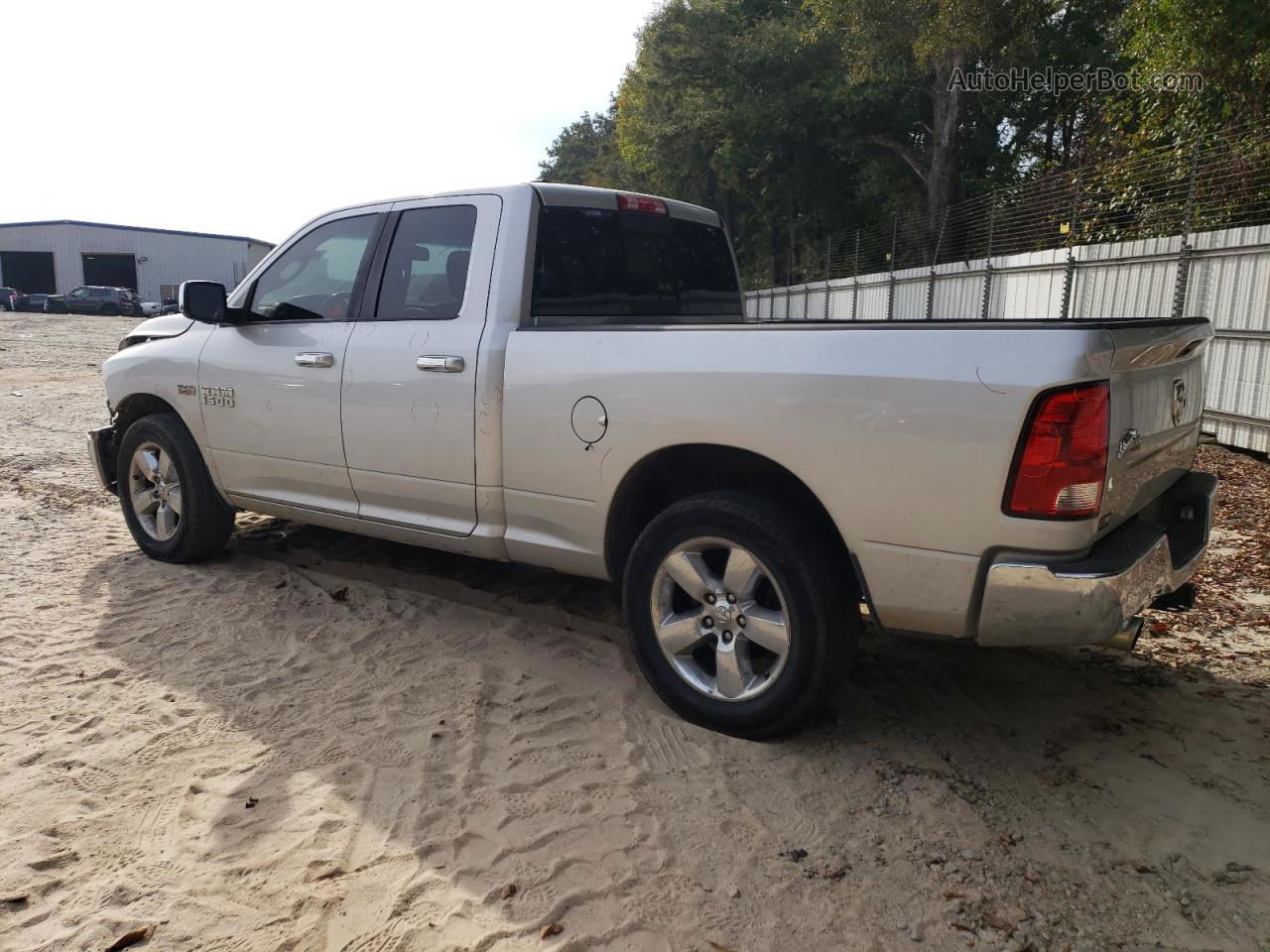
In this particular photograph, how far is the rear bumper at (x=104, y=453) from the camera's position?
5.74 metres

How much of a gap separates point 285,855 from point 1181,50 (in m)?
14.6

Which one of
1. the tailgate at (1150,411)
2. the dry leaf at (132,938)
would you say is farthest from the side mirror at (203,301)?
the tailgate at (1150,411)

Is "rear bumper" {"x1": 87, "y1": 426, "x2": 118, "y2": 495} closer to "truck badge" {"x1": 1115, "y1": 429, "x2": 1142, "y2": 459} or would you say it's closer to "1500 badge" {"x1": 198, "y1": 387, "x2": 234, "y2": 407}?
"1500 badge" {"x1": 198, "y1": 387, "x2": 234, "y2": 407}

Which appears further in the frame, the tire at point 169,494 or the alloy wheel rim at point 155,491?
the alloy wheel rim at point 155,491

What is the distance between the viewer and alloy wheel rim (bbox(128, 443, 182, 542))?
17.6ft

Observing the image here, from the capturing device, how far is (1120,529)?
302cm

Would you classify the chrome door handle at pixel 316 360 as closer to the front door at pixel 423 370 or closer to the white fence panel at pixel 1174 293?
the front door at pixel 423 370

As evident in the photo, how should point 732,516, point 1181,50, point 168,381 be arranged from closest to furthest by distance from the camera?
point 732,516 < point 168,381 < point 1181,50

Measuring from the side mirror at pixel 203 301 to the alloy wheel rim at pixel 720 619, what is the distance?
9.04 ft

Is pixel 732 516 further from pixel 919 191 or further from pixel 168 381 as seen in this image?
pixel 919 191

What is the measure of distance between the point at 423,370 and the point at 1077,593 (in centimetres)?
264

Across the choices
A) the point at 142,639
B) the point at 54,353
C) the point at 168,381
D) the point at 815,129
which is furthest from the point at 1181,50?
the point at 54,353

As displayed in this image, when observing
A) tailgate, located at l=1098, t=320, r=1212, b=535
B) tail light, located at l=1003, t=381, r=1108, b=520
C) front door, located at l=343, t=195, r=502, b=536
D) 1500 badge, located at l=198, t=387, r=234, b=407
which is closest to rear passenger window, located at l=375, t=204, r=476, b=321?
front door, located at l=343, t=195, r=502, b=536

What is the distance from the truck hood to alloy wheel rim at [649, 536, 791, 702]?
10.9ft
